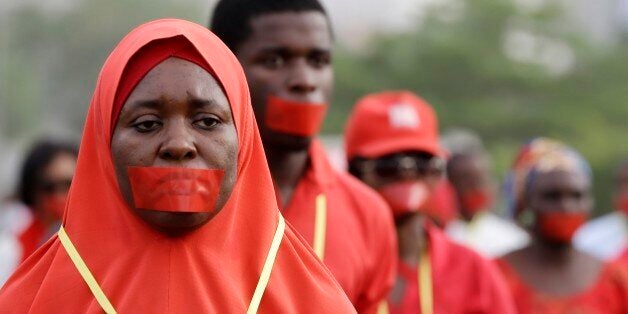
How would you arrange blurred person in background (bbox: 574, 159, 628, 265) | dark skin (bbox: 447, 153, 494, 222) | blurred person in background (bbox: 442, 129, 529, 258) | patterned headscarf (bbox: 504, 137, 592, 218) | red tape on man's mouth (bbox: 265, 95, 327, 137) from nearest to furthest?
1. red tape on man's mouth (bbox: 265, 95, 327, 137)
2. patterned headscarf (bbox: 504, 137, 592, 218)
3. blurred person in background (bbox: 442, 129, 529, 258)
4. dark skin (bbox: 447, 153, 494, 222)
5. blurred person in background (bbox: 574, 159, 628, 265)

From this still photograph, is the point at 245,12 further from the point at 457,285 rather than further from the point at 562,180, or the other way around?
the point at 562,180

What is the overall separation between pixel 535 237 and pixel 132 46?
5185 mm

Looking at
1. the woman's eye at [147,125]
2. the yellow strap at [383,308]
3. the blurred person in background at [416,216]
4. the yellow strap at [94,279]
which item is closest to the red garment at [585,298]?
the blurred person in background at [416,216]

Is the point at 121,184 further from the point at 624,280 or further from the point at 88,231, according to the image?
the point at 624,280

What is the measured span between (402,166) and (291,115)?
5.98 ft

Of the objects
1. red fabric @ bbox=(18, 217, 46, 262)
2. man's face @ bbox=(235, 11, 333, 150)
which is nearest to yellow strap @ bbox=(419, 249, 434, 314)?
man's face @ bbox=(235, 11, 333, 150)

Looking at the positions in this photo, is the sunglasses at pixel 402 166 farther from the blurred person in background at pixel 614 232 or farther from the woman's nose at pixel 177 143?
the blurred person in background at pixel 614 232

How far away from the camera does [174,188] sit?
4.75 meters

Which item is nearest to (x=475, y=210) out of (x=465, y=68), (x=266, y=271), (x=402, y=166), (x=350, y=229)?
(x=402, y=166)

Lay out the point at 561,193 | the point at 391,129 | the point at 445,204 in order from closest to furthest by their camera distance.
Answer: the point at 391,129
the point at 561,193
the point at 445,204

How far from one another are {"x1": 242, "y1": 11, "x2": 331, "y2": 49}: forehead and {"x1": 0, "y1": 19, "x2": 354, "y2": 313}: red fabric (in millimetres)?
1523

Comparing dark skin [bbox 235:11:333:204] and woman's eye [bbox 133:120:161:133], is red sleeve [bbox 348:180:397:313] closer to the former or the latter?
dark skin [bbox 235:11:333:204]

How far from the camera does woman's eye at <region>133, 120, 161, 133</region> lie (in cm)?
475

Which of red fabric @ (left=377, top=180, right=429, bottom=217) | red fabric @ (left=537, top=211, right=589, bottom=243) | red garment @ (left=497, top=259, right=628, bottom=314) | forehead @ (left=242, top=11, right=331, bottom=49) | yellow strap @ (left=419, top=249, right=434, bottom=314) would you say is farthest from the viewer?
red fabric @ (left=537, top=211, right=589, bottom=243)
